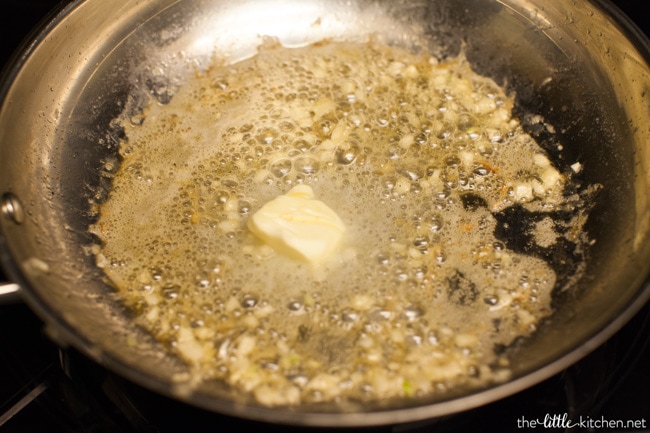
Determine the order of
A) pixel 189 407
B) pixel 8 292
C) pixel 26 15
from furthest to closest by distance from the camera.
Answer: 1. pixel 26 15
2. pixel 189 407
3. pixel 8 292

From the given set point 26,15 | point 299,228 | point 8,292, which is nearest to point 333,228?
point 299,228

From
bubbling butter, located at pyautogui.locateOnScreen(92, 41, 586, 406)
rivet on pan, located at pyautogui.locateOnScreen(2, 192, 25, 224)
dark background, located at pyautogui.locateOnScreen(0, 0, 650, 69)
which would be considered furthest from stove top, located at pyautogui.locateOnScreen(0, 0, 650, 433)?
dark background, located at pyautogui.locateOnScreen(0, 0, 650, 69)

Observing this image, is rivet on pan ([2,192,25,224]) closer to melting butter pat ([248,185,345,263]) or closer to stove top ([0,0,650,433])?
stove top ([0,0,650,433])

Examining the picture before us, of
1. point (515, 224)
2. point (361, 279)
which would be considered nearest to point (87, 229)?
point (361, 279)

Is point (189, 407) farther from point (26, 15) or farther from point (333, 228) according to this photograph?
point (26, 15)

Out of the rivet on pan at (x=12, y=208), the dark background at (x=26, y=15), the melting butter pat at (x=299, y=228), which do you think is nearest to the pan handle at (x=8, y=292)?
the rivet on pan at (x=12, y=208)

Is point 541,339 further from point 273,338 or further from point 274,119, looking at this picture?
point 274,119
